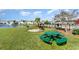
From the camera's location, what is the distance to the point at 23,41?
1.17 m

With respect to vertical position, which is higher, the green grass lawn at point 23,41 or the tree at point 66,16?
the tree at point 66,16

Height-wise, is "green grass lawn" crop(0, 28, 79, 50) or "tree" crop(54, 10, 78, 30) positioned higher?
"tree" crop(54, 10, 78, 30)

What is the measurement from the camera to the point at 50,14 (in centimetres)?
118

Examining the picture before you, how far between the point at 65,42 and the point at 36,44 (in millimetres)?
222

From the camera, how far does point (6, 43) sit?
1.17 metres

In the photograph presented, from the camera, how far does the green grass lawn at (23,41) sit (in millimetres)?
1159

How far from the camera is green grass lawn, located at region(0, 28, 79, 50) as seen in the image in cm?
116
